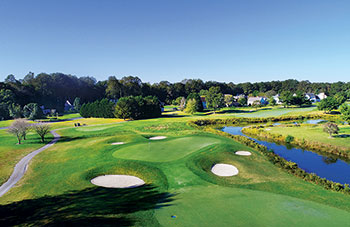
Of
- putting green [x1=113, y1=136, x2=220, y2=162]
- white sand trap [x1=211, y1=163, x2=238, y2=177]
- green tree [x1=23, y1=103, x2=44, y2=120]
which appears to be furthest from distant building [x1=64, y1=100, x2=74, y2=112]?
white sand trap [x1=211, y1=163, x2=238, y2=177]

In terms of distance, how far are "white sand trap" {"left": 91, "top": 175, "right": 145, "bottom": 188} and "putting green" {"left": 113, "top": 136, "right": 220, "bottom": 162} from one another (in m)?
4.00

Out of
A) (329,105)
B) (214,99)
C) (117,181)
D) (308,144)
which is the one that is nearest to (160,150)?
(117,181)

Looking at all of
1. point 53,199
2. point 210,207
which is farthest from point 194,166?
point 53,199

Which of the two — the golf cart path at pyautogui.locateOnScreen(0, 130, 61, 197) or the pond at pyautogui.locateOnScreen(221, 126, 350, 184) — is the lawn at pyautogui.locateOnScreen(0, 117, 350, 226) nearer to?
the golf cart path at pyautogui.locateOnScreen(0, 130, 61, 197)

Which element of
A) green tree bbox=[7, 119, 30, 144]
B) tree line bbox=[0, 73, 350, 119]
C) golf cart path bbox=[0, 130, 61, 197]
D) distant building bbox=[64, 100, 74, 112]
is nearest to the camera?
golf cart path bbox=[0, 130, 61, 197]

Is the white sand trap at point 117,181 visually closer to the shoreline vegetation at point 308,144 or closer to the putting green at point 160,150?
the putting green at point 160,150

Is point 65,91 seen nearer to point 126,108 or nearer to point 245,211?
point 126,108

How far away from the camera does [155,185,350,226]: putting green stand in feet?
33.8

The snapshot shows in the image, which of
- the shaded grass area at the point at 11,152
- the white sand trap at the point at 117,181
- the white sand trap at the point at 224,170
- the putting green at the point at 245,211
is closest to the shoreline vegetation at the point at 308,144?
the white sand trap at the point at 224,170

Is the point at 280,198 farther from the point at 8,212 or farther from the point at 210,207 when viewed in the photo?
the point at 8,212

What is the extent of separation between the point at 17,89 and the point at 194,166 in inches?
4059

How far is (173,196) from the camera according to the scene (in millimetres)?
13812

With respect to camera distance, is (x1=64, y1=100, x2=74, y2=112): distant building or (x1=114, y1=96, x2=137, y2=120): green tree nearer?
(x1=114, y1=96, x2=137, y2=120): green tree

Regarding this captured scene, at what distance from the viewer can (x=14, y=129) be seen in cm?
3325
